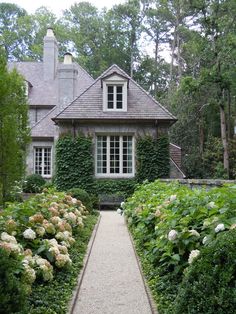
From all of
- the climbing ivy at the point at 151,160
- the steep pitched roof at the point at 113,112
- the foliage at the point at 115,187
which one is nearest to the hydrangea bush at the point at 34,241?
the foliage at the point at 115,187

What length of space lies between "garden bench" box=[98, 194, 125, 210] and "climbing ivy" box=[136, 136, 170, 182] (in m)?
1.30

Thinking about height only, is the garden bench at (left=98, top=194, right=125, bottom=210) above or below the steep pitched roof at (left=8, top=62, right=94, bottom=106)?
below

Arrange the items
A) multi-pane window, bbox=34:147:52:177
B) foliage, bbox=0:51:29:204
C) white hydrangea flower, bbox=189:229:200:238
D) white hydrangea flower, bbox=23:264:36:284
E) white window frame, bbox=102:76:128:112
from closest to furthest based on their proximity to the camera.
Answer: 1. white hydrangea flower, bbox=23:264:36:284
2. white hydrangea flower, bbox=189:229:200:238
3. foliage, bbox=0:51:29:204
4. white window frame, bbox=102:76:128:112
5. multi-pane window, bbox=34:147:52:177

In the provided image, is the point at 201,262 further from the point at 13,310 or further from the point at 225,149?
the point at 225,149

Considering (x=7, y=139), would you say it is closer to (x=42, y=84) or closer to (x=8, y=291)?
(x=8, y=291)

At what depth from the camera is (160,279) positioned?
554cm

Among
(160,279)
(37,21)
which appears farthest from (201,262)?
(37,21)

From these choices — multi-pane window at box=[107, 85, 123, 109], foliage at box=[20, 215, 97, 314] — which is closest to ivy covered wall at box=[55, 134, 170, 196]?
multi-pane window at box=[107, 85, 123, 109]

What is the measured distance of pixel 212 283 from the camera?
3.24 meters

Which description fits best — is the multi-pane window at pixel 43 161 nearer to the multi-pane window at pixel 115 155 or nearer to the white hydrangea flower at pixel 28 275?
the multi-pane window at pixel 115 155

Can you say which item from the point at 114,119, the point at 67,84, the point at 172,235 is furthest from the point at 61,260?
the point at 67,84

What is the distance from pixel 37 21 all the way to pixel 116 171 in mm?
34440

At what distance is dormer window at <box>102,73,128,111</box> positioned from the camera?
2014cm

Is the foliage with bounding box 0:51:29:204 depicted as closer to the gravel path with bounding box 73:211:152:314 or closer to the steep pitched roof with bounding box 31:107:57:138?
the gravel path with bounding box 73:211:152:314
